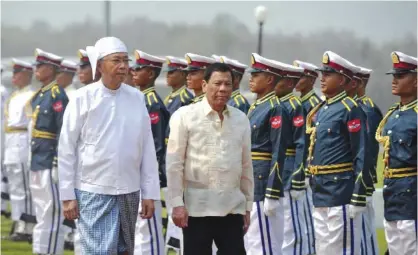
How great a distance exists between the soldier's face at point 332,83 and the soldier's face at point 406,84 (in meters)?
0.94

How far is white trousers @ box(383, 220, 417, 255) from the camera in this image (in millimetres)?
8891

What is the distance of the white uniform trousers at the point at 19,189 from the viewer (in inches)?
572

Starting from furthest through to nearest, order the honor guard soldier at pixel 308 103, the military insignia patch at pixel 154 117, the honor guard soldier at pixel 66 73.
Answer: the honor guard soldier at pixel 66 73 < the honor guard soldier at pixel 308 103 < the military insignia patch at pixel 154 117

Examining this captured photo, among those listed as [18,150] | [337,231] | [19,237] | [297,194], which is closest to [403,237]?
[337,231]

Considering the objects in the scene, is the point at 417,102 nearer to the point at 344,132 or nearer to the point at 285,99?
the point at 344,132

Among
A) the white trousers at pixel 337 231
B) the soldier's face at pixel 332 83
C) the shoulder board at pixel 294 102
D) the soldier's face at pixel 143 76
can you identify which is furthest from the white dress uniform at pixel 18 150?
the white trousers at pixel 337 231

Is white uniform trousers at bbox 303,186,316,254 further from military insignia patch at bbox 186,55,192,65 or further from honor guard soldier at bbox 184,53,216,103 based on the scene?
military insignia patch at bbox 186,55,192,65

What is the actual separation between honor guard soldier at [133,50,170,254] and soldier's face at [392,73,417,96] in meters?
2.62

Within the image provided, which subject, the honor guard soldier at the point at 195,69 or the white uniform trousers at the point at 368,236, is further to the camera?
the honor guard soldier at the point at 195,69

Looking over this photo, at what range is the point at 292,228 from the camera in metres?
12.0

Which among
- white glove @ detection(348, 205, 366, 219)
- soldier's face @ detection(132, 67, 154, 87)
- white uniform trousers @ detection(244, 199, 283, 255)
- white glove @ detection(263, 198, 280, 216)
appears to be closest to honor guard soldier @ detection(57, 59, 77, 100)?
soldier's face @ detection(132, 67, 154, 87)

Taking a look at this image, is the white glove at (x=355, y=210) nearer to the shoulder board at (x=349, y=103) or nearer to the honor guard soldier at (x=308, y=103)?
the shoulder board at (x=349, y=103)

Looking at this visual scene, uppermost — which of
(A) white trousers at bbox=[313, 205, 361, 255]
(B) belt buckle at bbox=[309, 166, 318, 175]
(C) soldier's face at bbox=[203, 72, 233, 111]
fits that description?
(C) soldier's face at bbox=[203, 72, 233, 111]

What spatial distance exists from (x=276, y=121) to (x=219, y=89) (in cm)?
199
